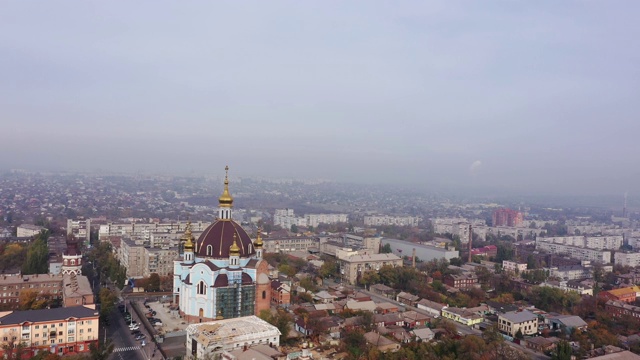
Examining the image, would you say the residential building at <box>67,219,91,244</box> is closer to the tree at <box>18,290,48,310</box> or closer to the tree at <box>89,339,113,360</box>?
the tree at <box>18,290,48,310</box>

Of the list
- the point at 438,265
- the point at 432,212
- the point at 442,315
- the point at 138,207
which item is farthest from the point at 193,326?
the point at 432,212

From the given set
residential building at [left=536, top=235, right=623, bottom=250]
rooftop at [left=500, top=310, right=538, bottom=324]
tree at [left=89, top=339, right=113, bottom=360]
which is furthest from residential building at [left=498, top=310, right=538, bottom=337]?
residential building at [left=536, top=235, right=623, bottom=250]

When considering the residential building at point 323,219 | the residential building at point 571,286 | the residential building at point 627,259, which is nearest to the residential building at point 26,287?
the residential building at point 571,286

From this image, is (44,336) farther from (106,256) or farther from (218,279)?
(106,256)

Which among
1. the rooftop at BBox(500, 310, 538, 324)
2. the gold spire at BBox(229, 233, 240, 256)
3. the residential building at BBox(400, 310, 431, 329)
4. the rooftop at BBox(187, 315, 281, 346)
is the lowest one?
the residential building at BBox(400, 310, 431, 329)

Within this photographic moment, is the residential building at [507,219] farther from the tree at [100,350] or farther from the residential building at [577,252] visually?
the tree at [100,350]

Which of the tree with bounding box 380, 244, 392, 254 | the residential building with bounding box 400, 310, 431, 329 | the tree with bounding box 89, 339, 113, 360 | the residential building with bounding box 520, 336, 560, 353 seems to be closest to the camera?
the tree with bounding box 89, 339, 113, 360
